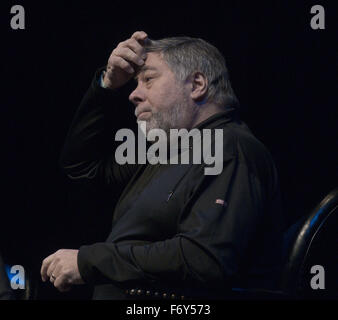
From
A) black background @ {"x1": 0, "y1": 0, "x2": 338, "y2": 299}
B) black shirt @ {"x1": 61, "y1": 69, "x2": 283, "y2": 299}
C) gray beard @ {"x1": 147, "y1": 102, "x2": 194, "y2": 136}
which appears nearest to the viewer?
black shirt @ {"x1": 61, "y1": 69, "x2": 283, "y2": 299}

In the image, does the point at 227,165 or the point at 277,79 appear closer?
the point at 227,165

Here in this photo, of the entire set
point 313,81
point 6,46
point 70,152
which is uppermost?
point 6,46

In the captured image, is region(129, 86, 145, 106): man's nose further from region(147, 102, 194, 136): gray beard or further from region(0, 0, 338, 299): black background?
region(0, 0, 338, 299): black background

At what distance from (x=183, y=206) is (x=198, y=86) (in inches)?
19.8

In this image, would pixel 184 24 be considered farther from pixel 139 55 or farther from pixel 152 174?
pixel 152 174

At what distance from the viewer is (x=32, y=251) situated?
317 cm

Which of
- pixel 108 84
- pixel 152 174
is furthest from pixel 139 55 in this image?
pixel 152 174

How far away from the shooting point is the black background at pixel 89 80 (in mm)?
3035

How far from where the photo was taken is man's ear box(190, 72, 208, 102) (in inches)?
95.3

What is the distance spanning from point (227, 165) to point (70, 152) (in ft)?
2.70

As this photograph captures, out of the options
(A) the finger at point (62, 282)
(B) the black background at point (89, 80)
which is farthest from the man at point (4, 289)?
(B) the black background at point (89, 80)

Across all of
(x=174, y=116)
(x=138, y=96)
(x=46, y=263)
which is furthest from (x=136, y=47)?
(x=46, y=263)

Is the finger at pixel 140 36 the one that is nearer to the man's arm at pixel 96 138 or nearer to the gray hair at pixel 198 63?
the gray hair at pixel 198 63

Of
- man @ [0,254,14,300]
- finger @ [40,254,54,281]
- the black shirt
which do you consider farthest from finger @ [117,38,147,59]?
man @ [0,254,14,300]
